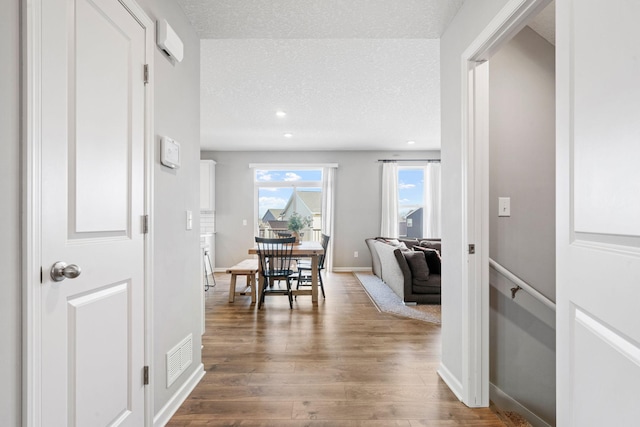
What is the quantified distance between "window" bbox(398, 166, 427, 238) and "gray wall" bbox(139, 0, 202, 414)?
5.36 meters

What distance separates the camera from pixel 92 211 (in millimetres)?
1163

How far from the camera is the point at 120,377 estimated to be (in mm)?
1319

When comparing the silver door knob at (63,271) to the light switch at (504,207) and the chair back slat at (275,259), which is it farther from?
the chair back slat at (275,259)

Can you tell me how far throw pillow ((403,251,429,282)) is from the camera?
3.97 meters

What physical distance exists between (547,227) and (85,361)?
252 centimetres

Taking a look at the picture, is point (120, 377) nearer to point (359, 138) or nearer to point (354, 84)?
point (354, 84)

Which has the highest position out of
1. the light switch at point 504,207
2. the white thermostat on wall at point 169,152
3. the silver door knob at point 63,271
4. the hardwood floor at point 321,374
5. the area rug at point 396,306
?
the white thermostat on wall at point 169,152

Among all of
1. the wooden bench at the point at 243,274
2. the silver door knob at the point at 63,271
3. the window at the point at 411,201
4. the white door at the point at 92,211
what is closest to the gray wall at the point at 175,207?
the white door at the point at 92,211

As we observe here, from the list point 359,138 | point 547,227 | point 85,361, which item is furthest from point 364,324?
point 359,138

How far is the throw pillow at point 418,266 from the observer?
13.0 feet

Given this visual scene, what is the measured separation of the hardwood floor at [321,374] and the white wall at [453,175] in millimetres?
Result: 302

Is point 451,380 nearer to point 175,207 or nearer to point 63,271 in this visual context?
point 175,207

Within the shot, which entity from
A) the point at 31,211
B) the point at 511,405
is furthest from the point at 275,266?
the point at 31,211
